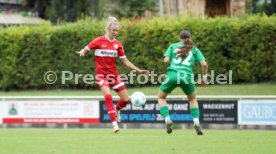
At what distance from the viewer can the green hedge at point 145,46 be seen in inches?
1228

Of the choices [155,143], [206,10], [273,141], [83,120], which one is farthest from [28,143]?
[206,10]

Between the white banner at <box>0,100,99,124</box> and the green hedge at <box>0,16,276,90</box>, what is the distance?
8604 mm

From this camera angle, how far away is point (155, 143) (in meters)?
14.4

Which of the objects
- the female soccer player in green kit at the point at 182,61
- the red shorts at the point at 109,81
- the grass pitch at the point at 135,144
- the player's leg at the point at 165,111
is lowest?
the grass pitch at the point at 135,144

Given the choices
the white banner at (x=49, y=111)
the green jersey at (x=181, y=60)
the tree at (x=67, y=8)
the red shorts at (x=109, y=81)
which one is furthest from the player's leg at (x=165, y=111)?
the tree at (x=67, y=8)

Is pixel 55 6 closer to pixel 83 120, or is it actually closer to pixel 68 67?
pixel 68 67

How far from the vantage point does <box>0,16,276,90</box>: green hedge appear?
31203 mm

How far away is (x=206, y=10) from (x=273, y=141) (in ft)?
91.4

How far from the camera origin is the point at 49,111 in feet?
80.2

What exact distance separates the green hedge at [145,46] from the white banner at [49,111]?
28.2 feet

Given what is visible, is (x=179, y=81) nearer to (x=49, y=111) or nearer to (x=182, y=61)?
(x=182, y=61)

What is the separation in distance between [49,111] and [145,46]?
888 centimetres

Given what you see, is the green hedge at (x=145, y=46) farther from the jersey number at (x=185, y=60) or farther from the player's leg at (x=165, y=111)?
the jersey number at (x=185, y=60)

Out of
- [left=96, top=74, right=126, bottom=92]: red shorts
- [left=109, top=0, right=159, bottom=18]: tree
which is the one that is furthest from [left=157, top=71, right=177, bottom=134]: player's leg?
[left=109, top=0, right=159, bottom=18]: tree
